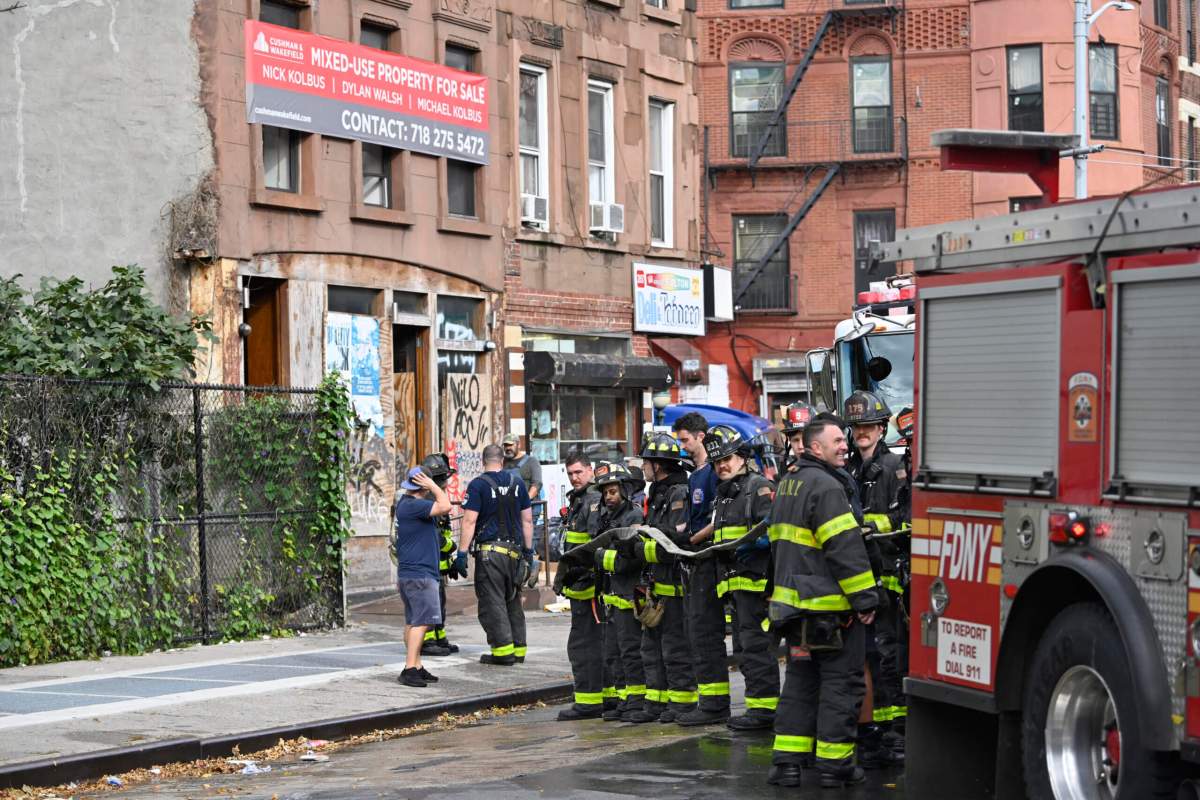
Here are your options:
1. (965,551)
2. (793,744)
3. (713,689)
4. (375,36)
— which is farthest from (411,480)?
(375,36)

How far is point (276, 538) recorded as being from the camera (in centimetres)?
1792

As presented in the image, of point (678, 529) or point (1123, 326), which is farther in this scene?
point (678, 529)

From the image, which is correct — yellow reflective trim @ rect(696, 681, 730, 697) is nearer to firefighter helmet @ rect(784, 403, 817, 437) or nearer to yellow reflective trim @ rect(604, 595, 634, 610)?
yellow reflective trim @ rect(604, 595, 634, 610)

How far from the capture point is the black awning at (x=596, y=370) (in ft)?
86.4

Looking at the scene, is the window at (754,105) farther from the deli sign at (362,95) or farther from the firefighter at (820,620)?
the firefighter at (820,620)

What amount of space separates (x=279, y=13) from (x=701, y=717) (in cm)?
1300

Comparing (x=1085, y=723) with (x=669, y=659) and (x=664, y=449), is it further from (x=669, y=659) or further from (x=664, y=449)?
(x=664, y=449)

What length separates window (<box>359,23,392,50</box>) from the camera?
23703 mm

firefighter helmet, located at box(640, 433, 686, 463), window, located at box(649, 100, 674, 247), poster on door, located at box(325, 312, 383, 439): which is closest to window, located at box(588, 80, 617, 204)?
window, located at box(649, 100, 674, 247)

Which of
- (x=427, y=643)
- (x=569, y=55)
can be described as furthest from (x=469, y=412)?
(x=427, y=643)

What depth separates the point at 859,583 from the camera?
953 centimetres

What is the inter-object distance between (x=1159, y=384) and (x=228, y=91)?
1599 centimetres

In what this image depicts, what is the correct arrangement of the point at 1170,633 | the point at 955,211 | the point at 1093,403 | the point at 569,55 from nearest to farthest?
the point at 1170,633 → the point at 1093,403 → the point at 569,55 → the point at 955,211

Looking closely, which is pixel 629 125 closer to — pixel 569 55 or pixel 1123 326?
pixel 569 55
